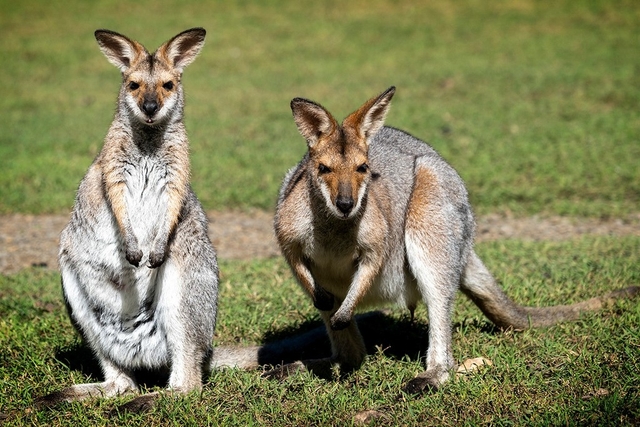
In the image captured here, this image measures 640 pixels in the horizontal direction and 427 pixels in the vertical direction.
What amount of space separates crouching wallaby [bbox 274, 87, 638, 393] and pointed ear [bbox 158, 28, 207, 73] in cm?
68

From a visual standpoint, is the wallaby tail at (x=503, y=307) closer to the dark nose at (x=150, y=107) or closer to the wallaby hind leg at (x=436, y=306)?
the wallaby hind leg at (x=436, y=306)

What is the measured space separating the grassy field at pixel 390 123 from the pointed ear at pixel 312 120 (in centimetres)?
126

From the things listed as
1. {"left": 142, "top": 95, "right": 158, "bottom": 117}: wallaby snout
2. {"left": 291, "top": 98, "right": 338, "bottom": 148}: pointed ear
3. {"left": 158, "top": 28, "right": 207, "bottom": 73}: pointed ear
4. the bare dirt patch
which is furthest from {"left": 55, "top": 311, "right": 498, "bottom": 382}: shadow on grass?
the bare dirt patch

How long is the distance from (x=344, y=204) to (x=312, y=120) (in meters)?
0.56

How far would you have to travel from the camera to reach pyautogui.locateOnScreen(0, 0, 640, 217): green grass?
8.33m

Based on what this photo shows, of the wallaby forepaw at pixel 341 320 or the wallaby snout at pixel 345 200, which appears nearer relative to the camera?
the wallaby snout at pixel 345 200

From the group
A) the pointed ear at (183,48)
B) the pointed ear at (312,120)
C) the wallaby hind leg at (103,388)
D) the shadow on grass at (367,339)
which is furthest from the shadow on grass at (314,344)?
the pointed ear at (183,48)

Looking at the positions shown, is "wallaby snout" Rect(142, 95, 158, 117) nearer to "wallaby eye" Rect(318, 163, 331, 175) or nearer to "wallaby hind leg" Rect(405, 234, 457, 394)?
"wallaby eye" Rect(318, 163, 331, 175)

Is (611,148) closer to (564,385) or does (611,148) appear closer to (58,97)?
(564,385)

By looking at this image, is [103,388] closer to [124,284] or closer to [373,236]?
[124,284]

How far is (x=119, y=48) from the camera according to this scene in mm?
4172

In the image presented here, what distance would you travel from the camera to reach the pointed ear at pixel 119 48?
4109mm

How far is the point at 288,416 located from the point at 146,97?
1658mm

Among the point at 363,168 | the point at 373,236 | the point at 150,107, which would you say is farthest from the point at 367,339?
the point at 150,107
